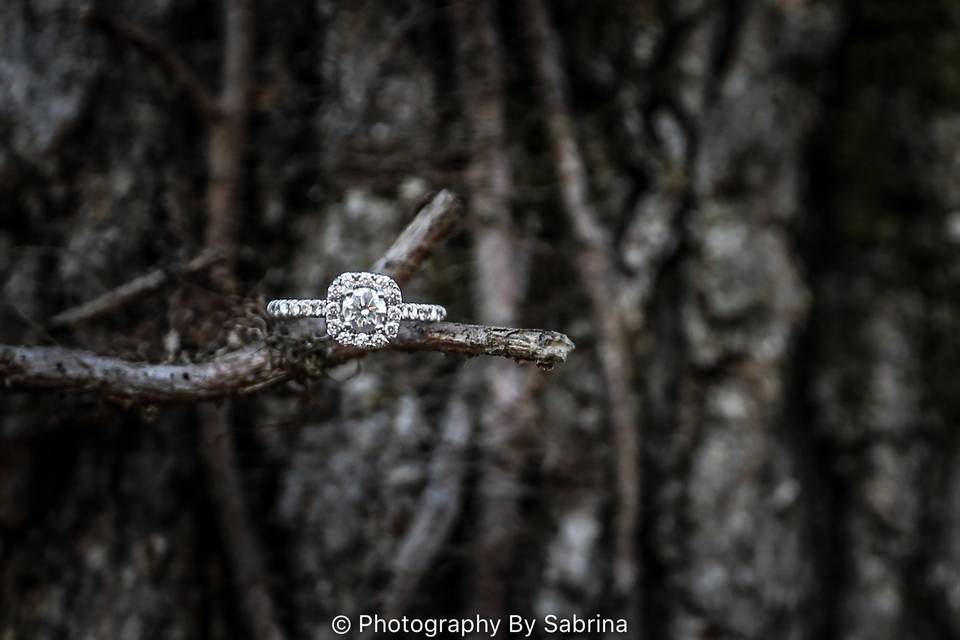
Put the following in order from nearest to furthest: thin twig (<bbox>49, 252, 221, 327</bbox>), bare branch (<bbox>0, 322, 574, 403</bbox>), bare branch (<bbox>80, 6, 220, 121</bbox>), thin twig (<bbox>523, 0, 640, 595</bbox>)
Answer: bare branch (<bbox>0, 322, 574, 403</bbox>)
thin twig (<bbox>49, 252, 221, 327</bbox>)
bare branch (<bbox>80, 6, 220, 121</bbox>)
thin twig (<bbox>523, 0, 640, 595</bbox>)

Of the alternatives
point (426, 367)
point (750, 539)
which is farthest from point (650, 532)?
point (426, 367)

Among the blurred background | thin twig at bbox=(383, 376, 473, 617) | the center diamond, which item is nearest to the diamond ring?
the center diamond

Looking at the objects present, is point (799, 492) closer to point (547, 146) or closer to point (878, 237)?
Answer: point (878, 237)

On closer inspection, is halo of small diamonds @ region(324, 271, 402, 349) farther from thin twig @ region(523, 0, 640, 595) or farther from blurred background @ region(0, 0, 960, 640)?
thin twig @ region(523, 0, 640, 595)

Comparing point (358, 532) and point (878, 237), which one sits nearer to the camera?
point (358, 532)

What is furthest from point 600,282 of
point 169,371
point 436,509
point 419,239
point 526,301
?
point 169,371

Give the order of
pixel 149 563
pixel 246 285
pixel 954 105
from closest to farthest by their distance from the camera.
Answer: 1. pixel 149 563
2. pixel 246 285
3. pixel 954 105

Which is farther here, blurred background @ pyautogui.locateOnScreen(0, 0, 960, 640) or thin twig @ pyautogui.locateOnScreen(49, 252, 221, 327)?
blurred background @ pyautogui.locateOnScreen(0, 0, 960, 640)

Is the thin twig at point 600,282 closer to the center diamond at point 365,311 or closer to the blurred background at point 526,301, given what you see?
the blurred background at point 526,301
